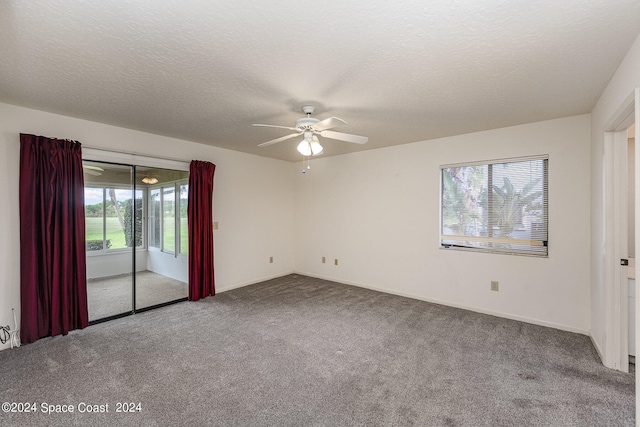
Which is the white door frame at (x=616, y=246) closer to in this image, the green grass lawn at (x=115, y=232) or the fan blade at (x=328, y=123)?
the fan blade at (x=328, y=123)

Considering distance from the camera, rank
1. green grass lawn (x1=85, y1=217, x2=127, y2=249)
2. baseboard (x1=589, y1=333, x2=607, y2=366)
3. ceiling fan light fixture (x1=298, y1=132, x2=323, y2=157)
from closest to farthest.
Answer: baseboard (x1=589, y1=333, x2=607, y2=366)
ceiling fan light fixture (x1=298, y1=132, x2=323, y2=157)
green grass lawn (x1=85, y1=217, x2=127, y2=249)

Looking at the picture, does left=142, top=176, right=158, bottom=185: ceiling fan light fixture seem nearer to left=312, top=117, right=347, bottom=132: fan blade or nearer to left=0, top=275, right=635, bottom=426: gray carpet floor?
left=0, top=275, right=635, bottom=426: gray carpet floor

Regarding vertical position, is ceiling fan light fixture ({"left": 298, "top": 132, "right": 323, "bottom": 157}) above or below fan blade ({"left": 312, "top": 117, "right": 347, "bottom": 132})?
below

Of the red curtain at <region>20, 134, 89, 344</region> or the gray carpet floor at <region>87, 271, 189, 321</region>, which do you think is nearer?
the red curtain at <region>20, 134, 89, 344</region>

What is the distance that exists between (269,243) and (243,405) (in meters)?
3.73

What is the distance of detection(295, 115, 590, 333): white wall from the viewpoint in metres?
3.22

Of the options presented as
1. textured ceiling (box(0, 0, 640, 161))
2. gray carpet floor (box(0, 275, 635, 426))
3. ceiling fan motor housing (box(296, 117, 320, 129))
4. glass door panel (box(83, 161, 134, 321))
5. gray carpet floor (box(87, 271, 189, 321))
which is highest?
textured ceiling (box(0, 0, 640, 161))

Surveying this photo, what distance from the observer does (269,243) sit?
5625mm

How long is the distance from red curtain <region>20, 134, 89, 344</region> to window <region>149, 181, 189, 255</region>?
92 centimetres

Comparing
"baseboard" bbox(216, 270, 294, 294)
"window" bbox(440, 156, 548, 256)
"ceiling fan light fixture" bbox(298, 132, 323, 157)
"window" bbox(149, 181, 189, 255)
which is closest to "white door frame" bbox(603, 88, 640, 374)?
"window" bbox(440, 156, 548, 256)

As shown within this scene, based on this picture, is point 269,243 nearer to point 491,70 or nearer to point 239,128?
point 239,128

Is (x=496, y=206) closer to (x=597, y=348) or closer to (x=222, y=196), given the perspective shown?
(x=597, y=348)

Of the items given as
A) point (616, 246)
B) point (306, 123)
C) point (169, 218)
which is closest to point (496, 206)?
point (616, 246)

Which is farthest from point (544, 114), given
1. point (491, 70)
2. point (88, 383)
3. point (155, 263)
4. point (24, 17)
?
point (155, 263)
